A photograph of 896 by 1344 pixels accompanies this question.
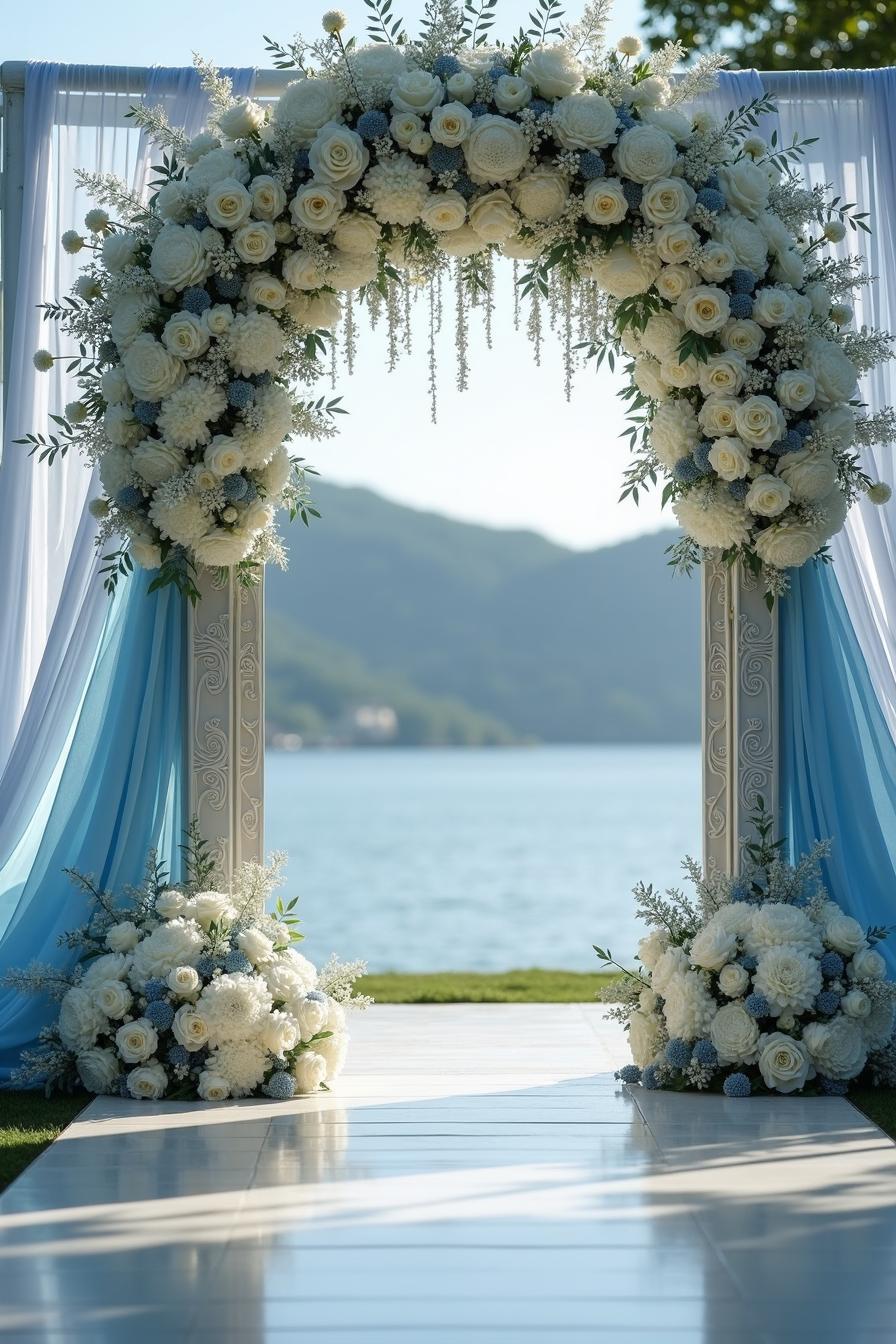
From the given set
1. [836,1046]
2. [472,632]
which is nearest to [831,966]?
[836,1046]

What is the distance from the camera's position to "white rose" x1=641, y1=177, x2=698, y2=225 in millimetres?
4320

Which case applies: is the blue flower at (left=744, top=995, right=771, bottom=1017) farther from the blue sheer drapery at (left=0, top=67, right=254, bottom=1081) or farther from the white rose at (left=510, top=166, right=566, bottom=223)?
the white rose at (left=510, top=166, right=566, bottom=223)

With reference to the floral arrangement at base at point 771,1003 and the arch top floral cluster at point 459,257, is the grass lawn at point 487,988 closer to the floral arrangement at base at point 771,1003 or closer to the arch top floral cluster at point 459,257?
the floral arrangement at base at point 771,1003

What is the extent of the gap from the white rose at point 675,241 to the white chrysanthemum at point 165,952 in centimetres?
219

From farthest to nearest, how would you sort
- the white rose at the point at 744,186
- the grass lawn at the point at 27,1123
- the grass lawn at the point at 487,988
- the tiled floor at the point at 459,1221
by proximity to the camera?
the grass lawn at the point at 487,988
the white rose at the point at 744,186
the grass lawn at the point at 27,1123
the tiled floor at the point at 459,1221

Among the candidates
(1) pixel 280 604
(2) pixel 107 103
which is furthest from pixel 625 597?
(2) pixel 107 103

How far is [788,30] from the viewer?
443 inches

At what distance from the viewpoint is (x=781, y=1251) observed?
117 inches

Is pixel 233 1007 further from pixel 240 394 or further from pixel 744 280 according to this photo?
pixel 744 280

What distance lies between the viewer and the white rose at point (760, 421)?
4.32 m

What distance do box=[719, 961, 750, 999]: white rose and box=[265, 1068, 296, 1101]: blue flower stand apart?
1155 mm

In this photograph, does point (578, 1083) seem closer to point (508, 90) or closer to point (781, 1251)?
point (781, 1251)

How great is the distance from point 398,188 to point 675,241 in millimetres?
743

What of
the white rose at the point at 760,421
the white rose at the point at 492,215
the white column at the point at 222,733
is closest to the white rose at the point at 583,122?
the white rose at the point at 492,215
